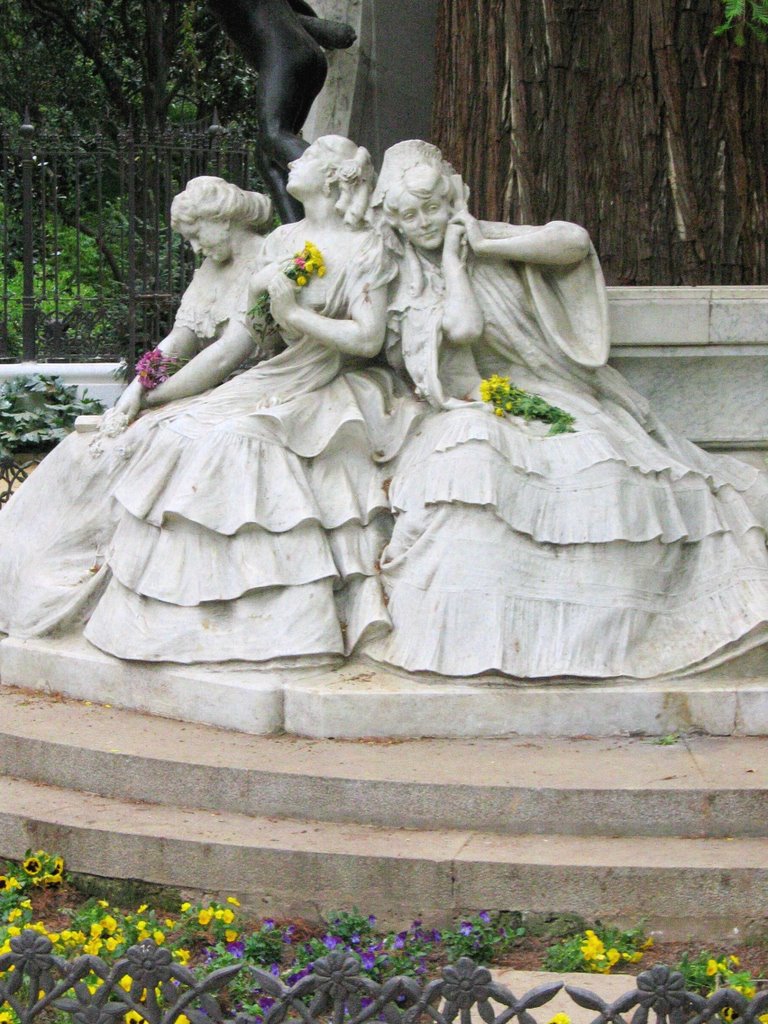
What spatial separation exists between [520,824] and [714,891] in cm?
56

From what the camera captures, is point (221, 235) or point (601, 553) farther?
point (221, 235)

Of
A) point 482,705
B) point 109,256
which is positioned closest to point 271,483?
point 482,705

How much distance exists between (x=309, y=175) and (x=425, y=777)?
2143 millimetres

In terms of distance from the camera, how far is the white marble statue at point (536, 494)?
16.3ft

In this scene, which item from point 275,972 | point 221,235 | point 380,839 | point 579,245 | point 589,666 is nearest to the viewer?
point 275,972

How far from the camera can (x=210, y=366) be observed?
5.83 m

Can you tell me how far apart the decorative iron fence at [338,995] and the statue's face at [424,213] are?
115 inches

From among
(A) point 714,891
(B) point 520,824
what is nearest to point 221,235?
(B) point 520,824

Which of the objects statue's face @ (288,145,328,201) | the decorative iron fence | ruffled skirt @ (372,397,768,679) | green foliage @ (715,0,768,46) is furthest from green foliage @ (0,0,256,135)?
the decorative iron fence

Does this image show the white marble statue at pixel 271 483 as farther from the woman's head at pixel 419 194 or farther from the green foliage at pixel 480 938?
the green foliage at pixel 480 938

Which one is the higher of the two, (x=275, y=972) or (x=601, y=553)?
(x=601, y=553)

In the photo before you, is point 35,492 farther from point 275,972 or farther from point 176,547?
point 275,972

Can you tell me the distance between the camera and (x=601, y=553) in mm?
5062

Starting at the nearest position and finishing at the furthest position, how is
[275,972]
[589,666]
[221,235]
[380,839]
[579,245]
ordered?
[275,972] → [380,839] → [589,666] → [579,245] → [221,235]
